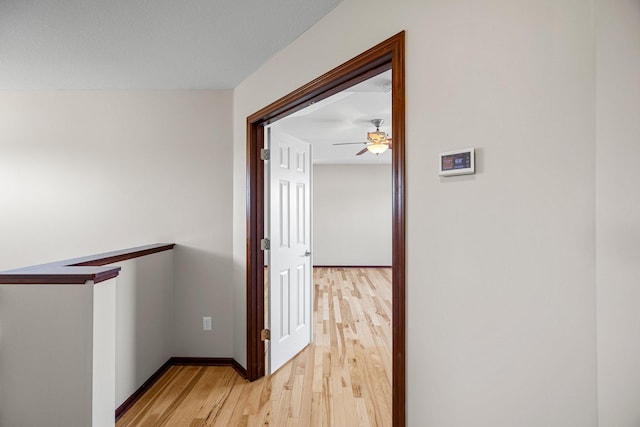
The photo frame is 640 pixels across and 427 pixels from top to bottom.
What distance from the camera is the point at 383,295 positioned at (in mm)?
5203

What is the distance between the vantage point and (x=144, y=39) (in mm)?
2080

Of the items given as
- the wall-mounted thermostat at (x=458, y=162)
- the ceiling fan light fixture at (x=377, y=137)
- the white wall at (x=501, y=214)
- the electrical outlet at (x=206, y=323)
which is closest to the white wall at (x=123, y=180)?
the electrical outlet at (x=206, y=323)

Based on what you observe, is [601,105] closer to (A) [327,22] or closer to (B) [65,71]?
(A) [327,22]

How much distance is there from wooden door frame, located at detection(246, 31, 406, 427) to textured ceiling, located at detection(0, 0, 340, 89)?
38 cm

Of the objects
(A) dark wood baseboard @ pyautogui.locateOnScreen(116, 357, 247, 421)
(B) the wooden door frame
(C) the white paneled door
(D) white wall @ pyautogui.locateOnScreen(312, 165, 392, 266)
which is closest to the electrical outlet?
(A) dark wood baseboard @ pyautogui.locateOnScreen(116, 357, 247, 421)

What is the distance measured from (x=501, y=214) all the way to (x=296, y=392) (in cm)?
199

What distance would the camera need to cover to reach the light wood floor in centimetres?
206

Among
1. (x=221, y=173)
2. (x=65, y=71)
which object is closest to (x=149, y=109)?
(x=65, y=71)

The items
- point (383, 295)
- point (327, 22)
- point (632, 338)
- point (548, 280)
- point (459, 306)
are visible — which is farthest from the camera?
point (383, 295)

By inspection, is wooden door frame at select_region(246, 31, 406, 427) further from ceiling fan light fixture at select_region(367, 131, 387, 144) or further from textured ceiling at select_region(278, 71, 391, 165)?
ceiling fan light fixture at select_region(367, 131, 387, 144)

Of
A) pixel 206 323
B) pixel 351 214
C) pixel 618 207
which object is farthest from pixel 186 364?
pixel 351 214

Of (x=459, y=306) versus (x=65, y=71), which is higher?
(x=65, y=71)

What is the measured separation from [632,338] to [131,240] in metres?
3.25

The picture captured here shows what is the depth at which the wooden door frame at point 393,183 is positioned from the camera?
136 cm
